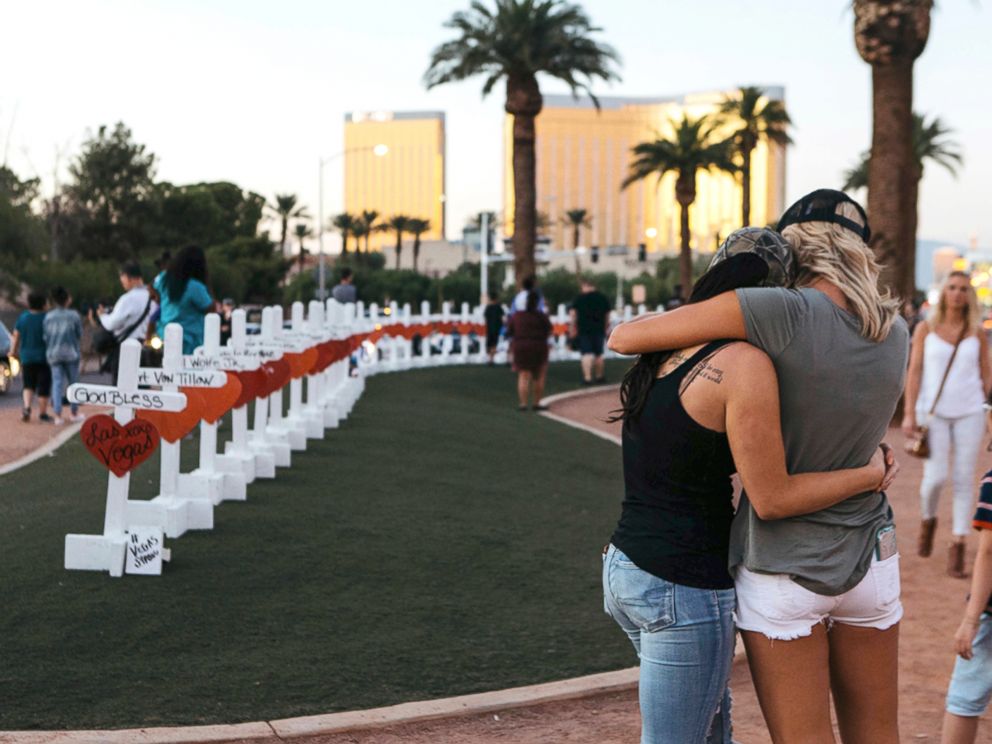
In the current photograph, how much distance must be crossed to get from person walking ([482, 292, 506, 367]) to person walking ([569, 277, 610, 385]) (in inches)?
148

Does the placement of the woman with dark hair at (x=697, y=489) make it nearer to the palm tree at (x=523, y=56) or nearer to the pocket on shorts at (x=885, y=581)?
the pocket on shorts at (x=885, y=581)

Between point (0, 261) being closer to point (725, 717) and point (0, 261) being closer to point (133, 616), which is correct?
point (133, 616)

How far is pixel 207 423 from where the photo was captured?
378 inches

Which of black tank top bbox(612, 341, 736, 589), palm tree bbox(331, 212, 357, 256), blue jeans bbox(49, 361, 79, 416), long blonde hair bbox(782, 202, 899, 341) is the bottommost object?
blue jeans bbox(49, 361, 79, 416)

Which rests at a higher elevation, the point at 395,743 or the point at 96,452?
the point at 96,452

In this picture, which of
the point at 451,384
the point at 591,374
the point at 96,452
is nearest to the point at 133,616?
the point at 96,452

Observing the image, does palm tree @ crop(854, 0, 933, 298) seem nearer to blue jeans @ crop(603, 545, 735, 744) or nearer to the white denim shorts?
the white denim shorts

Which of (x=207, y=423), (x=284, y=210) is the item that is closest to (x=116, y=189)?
(x=284, y=210)

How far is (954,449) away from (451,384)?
52.2 ft

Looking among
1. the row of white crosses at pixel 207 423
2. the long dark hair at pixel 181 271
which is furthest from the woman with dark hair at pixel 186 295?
the row of white crosses at pixel 207 423

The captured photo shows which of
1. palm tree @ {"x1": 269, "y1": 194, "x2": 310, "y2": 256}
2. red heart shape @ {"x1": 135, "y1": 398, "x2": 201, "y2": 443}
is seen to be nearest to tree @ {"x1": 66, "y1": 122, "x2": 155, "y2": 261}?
palm tree @ {"x1": 269, "y1": 194, "x2": 310, "y2": 256}

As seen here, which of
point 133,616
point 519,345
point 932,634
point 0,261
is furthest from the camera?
point 0,261

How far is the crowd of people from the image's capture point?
10.3 ft

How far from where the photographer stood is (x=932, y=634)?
7617 mm
